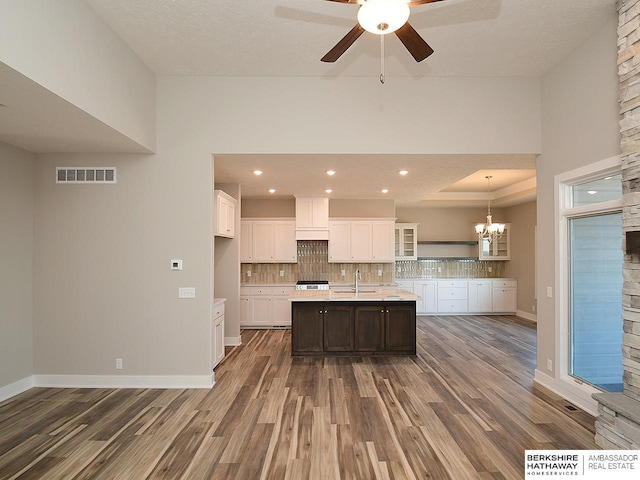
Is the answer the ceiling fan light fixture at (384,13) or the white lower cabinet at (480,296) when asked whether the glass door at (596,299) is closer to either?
the ceiling fan light fixture at (384,13)

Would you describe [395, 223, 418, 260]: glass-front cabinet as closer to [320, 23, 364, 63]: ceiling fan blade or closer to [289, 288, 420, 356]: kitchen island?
[289, 288, 420, 356]: kitchen island

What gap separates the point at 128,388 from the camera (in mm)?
3885

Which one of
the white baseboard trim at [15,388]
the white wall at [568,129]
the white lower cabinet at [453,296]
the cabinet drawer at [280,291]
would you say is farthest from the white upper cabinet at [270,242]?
the white wall at [568,129]

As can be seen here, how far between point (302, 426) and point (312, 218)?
473 cm

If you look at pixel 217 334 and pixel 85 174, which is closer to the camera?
pixel 85 174

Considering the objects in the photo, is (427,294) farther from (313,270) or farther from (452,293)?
(313,270)

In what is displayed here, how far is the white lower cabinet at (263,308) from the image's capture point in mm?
7090

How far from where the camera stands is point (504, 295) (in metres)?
8.40

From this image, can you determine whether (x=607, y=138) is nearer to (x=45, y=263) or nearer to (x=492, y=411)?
(x=492, y=411)

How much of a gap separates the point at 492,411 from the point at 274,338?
3.94 meters

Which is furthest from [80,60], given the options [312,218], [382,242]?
[382,242]

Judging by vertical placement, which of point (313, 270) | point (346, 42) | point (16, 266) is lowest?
point (313, 270)

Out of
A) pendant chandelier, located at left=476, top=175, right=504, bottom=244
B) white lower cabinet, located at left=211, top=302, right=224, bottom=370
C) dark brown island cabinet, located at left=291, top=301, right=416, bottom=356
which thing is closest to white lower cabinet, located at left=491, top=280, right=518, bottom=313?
pendant chandelier, located at left=476, top=175, right=504, bottom=244

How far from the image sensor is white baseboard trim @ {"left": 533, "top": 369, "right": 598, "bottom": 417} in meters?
3.23
